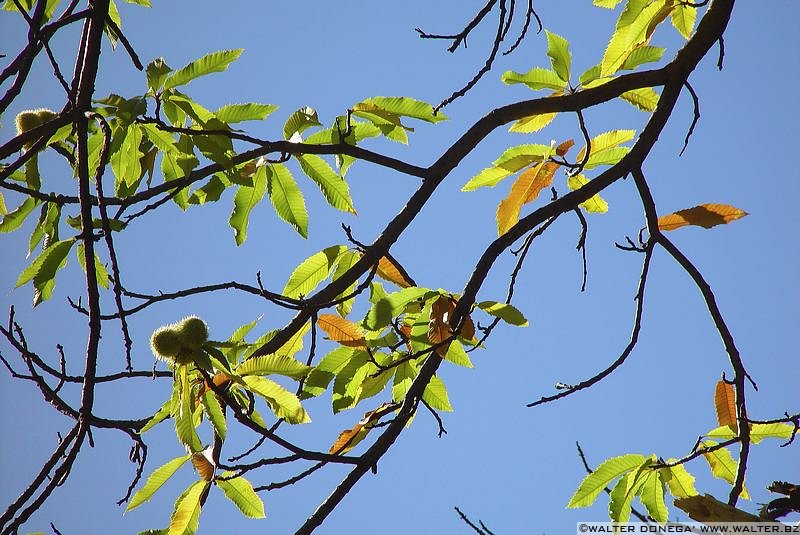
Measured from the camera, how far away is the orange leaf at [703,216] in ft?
7.93

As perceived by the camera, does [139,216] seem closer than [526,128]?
Yes

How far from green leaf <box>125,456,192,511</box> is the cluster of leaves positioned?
3.78 ft

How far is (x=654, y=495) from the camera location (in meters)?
2.47

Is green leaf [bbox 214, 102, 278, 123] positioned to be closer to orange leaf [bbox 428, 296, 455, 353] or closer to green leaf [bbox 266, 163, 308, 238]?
green leaf [bbox 266, 163, 308, 238]

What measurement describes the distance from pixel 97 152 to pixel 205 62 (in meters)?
0.52

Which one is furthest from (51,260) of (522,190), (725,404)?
(725,404)

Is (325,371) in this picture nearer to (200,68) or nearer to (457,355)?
(457,355)

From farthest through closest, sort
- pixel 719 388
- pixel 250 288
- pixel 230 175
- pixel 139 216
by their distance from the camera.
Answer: pixel 719 388, pixel 230 175, pixel 139 216, pixel 250 288

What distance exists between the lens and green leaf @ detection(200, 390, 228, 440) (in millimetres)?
1931

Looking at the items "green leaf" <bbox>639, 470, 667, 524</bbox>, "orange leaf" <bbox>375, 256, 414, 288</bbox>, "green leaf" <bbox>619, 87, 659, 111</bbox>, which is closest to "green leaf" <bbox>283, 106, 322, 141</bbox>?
"orange leaf" <bbox>375, 256, 414, 288</bbox>

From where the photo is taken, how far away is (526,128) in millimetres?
2639

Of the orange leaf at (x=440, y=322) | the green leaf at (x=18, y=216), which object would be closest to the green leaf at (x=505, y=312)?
the orange leaf at (x=440, y=322)

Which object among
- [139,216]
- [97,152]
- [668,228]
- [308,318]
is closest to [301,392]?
[308,318]

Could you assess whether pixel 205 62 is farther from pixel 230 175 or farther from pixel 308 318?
pixel 308 318
